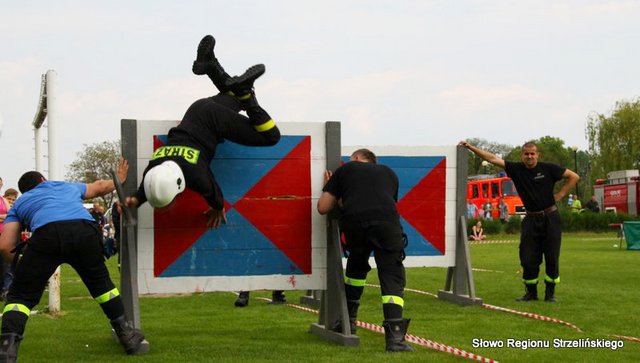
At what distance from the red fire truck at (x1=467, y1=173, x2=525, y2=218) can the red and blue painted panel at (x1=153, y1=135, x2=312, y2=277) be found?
139ft

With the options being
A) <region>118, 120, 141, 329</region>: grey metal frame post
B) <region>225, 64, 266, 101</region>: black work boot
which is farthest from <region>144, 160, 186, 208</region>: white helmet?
<region>225, 64, 266, 101</region>: black work boot

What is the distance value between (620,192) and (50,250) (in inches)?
1669

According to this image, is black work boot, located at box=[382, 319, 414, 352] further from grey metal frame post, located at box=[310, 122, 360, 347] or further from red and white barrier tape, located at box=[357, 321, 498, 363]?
grey metal frame post, located at box=[310, 122, 360, 347]

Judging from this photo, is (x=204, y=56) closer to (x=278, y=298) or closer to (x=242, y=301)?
(x=242, y=301)

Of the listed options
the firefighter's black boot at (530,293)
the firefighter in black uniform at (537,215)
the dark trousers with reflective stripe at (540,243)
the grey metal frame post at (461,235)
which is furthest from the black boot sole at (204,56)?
the firefighter's black boot at (530,293)

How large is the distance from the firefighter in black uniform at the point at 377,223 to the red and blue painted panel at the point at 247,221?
0.50 m

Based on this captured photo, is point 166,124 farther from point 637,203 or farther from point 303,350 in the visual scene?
point 637,203

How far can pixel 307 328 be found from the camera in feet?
30.6

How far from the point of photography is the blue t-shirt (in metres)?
7.24

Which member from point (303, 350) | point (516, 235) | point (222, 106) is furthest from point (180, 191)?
point (516, 235)

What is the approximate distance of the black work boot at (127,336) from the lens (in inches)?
294

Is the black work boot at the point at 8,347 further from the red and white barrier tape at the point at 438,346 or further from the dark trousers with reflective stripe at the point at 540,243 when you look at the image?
the dark trousers with reflective stripe at the point at 540,243

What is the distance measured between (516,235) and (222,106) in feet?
110

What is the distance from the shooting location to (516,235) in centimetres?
3981
